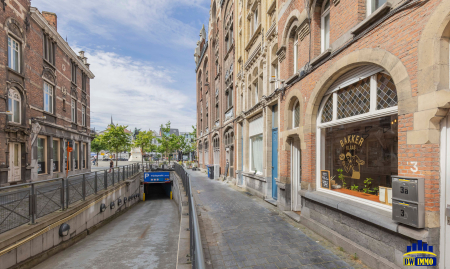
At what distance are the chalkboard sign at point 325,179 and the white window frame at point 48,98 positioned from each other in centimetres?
2035

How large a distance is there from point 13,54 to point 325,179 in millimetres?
18516

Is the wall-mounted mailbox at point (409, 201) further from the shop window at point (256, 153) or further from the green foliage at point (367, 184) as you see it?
the shop window at point (256, 153)

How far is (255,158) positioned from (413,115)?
9.40 m

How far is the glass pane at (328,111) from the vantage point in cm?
611

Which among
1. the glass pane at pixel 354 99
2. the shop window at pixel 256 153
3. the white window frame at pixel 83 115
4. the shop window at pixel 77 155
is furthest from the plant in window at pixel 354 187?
the white window frame at pixel 83 115

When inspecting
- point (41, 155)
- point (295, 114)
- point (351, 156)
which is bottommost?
point (41, 155)

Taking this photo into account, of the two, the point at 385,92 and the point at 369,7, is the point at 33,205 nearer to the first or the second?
the point at 385,92

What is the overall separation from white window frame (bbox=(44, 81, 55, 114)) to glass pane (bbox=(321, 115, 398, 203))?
2044cm

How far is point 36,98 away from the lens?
16.1m

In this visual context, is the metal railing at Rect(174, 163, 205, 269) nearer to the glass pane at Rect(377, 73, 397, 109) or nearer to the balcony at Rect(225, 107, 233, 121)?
the glass pane at Rect(377, 73, 397, 109)

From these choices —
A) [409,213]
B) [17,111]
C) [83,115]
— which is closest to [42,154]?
[17,111]

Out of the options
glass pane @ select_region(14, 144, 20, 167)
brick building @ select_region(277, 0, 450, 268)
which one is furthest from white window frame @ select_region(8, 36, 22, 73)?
brick building @ select_region(277, 0, 450, 268)

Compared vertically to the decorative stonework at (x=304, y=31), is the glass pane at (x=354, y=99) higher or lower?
lower

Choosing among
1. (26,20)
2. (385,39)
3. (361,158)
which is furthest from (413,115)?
(26,20)
